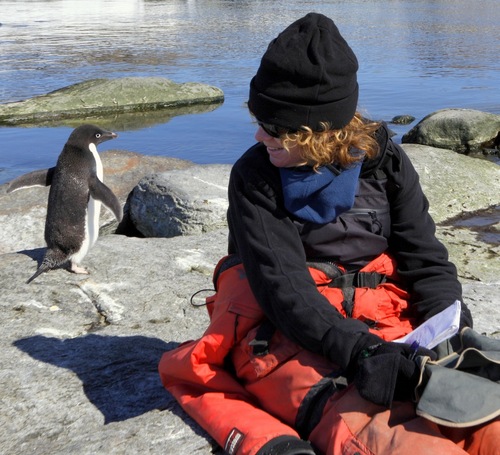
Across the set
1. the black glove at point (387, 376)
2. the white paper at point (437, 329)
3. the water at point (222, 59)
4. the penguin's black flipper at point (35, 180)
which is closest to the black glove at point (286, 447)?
the black glove at point (387, 376)

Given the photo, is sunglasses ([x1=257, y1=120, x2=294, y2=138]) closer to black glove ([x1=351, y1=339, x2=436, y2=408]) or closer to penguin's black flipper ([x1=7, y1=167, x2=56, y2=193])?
black glove ([x1=351, y1=339, x2=436, y2=408])

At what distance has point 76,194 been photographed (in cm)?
542

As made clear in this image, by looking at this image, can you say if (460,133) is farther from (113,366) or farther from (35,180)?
(113,366)

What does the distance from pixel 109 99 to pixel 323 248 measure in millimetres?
12909

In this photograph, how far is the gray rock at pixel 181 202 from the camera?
6199mm

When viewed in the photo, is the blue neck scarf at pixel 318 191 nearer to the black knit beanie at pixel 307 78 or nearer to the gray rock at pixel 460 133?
the black knit beanie at pixel 307 78

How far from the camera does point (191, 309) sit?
409 cm

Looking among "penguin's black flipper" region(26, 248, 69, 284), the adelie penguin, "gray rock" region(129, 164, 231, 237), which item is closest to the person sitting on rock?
"penguin's black flipper" region(26, 248, 69, 284)

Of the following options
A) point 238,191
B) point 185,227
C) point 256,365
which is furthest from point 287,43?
point 185,227

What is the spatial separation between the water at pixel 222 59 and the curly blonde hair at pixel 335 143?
2.66m

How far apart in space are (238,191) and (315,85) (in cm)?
45

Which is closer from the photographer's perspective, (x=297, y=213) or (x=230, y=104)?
(x=297, y=213)

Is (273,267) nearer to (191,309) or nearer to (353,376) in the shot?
(353,376)

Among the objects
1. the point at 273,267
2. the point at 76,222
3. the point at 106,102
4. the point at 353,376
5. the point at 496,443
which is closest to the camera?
the point at 496,443
